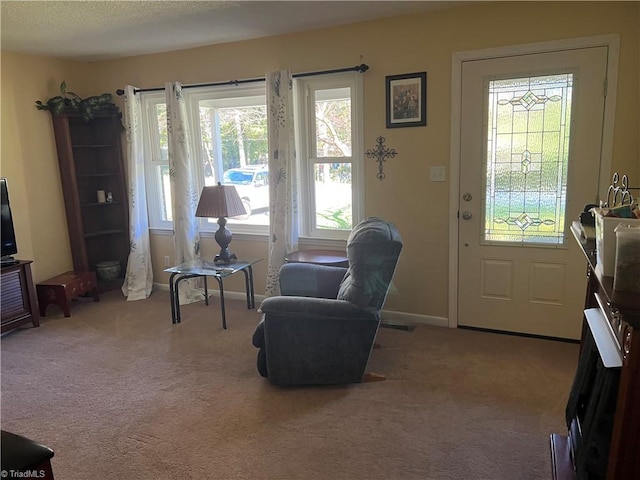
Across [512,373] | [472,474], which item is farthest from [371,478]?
[512,373]

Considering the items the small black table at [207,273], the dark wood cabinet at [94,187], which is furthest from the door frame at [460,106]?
the dark wood cabinet at [94,187]

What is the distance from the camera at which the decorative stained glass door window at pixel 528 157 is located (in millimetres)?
2975

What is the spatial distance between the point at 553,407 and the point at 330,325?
4.10ft

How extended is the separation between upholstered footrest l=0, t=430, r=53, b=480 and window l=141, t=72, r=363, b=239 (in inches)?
107

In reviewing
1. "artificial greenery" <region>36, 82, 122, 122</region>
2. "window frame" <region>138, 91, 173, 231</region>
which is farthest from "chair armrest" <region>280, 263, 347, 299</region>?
"artificial greenery" <region>36, 82, 122, 122</region>

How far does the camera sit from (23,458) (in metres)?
1.41

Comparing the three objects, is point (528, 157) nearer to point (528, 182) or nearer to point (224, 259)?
point (528, 182)

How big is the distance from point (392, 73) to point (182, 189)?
216 cm

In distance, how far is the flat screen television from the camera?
3.66 meters

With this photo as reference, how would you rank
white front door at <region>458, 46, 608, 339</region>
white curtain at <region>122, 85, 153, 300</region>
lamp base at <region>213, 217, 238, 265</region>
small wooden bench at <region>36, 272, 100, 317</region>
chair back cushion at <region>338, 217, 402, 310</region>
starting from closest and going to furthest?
chair back cushion at <region>338, 217, 402, 310</region> < white front door at <region>458, 46, 608, 339</region> < lamp base at <region>213, 217, 238, 265</region> < small wooden bench at <region>36, 272, 100, 317</region> < white curtain at <region>122, 85, 153, 300</region>

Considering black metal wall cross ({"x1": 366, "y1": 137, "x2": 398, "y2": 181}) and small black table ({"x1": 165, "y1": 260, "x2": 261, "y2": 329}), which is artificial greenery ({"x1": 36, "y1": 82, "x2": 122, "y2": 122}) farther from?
black metal wall cross ({"x1": 366, "y1": 137, "x2": 398, "y2": 181})

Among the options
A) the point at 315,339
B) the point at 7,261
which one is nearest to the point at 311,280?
the point at 315,339

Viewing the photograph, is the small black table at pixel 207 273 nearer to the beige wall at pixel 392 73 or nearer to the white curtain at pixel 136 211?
the beige wall at pixel 392 73

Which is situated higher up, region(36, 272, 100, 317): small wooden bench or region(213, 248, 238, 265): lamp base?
region(213, 248, 238, 265): lamp base
